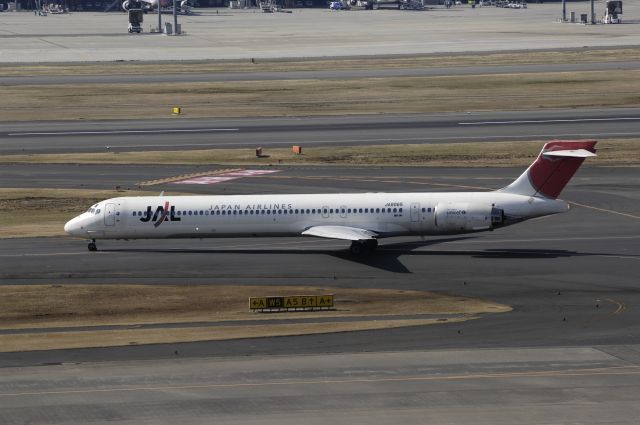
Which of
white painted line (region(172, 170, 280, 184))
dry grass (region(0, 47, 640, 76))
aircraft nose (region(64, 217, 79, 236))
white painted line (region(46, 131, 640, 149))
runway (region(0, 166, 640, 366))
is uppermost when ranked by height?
dry grass (region(0, 47, 640, 76))

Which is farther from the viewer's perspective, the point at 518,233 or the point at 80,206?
the point at 80,206

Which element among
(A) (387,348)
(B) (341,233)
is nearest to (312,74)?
(B) (341,233)

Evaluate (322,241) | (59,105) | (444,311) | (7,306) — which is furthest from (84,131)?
(444,311)

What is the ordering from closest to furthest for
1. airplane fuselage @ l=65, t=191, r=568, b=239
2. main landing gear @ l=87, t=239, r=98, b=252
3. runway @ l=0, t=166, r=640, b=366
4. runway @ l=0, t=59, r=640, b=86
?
runway @ l=0, t=166, r=640, b=366 → airplane fuselage @ l=65, t=191, r=568, b=239 → main landing gear @ l=87, t=239, r=98, b=252 → runway @ l=0, t=59, r=640, b=86

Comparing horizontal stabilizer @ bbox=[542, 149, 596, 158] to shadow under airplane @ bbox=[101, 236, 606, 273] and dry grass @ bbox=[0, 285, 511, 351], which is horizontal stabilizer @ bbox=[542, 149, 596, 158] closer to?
shadow under airplane @ bbox=[101, 236, 606, 273]

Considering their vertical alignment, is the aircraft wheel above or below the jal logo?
below

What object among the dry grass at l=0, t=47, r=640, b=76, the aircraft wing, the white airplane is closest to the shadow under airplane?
the white airplane

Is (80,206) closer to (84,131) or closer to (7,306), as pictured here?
(7,306)

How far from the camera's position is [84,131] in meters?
117

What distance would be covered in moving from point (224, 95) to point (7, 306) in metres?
86.7

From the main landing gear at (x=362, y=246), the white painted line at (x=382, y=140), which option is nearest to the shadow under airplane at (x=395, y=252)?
the main landing gear at (x=362, y=246)

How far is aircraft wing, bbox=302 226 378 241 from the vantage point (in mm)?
63625

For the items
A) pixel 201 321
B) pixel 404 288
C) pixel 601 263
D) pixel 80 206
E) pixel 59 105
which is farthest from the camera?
pixel 59 105

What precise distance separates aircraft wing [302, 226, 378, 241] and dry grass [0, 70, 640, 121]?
60723 mm
